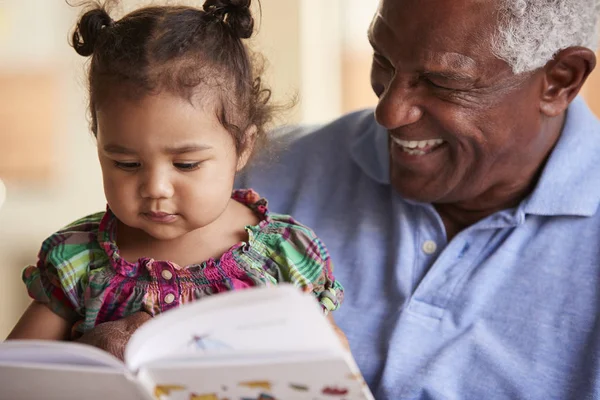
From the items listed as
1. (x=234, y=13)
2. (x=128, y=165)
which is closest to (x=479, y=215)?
(x=234, y=13)

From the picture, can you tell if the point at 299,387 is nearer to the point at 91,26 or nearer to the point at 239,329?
the point at 239,329

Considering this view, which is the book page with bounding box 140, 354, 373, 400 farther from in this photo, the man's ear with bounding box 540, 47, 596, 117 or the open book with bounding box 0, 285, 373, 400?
the man's ear with bounding box 540, 47, 596, 117

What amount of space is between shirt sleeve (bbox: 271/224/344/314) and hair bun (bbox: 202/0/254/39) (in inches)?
16.8

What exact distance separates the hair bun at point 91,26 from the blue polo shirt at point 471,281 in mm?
671

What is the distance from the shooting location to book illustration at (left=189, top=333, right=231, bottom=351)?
3.55ft

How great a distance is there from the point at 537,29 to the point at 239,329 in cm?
110

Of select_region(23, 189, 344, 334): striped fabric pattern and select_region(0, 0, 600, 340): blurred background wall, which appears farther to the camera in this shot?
select_region(0, 0, 600, 340): blurred background wall

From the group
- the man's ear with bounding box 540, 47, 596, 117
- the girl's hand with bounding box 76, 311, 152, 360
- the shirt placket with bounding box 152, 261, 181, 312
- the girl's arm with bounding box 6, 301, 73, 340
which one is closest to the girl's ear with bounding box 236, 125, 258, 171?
the shirt placket with bounding box 152, 261, 181, 312

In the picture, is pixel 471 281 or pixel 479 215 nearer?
pixel 471 281

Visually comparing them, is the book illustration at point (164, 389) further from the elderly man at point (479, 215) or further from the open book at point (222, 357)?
the elderly man at point (479, 215)

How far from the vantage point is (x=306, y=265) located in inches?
65.1

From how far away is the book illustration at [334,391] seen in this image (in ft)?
3.73

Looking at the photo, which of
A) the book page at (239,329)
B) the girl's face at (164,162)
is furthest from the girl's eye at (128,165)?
the book page at (239,329)

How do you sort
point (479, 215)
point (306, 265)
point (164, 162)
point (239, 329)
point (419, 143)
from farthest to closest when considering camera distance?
1. point (479, 215)
2. point (419, 143)
3. point (306, 265)
4. point (164, 162)
5. point (239, 329)
